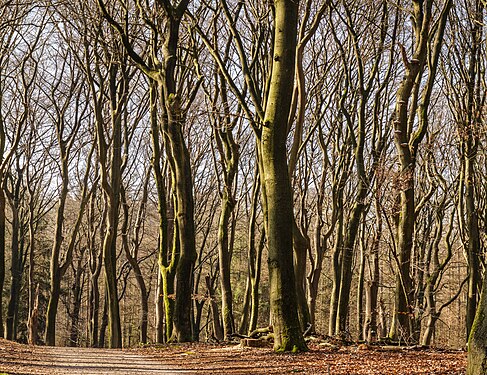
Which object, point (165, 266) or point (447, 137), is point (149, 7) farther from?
point (447, 137)

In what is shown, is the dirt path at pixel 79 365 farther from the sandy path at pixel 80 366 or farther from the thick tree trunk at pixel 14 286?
the thick tree trunk at pixel 14 286

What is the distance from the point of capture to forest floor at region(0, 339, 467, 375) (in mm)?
9016

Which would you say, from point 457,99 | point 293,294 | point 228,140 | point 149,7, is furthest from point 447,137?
point 293,294

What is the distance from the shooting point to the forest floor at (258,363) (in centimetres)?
902

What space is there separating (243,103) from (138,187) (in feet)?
77.3

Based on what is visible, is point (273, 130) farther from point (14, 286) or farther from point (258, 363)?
point (14, 286)

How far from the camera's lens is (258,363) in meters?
10.1

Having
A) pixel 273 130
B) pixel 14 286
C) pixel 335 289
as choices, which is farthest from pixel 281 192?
pixel 14 286

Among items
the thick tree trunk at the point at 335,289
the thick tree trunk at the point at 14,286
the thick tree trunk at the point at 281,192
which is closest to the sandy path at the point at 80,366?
the thick tree trunk at the point at 281,192

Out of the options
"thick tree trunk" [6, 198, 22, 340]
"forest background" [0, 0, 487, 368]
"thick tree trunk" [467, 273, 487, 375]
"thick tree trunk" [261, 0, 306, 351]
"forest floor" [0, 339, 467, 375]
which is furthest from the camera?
"thick tree trunk" [6, 198, 22, 340]

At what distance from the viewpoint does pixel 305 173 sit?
25.3 metres

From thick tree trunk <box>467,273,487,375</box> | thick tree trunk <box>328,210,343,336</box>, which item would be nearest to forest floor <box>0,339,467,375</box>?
thick tree trunk <box>467,273,487,375</box>

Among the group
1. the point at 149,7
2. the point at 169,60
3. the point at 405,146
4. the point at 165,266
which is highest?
the point at 149,7

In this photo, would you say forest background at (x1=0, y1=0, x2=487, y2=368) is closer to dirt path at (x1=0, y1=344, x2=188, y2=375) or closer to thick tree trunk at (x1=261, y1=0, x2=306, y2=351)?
thick tree trunk at (x1=261, y1=0, x2=306, y2=351)
